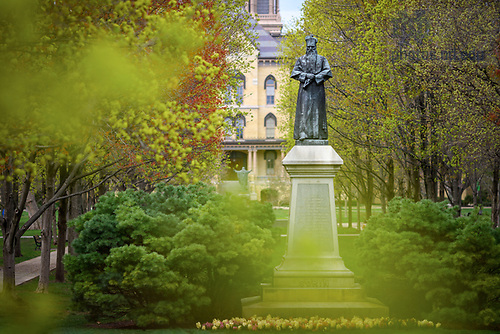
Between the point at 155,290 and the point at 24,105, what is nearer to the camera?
the point at 24,105

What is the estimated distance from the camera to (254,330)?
10.1 metres

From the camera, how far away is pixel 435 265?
34.9 ft

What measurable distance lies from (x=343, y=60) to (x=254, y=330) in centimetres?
1380

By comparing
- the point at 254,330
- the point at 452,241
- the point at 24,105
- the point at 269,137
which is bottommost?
the point at 254,330

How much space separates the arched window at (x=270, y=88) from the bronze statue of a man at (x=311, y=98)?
6290 cm

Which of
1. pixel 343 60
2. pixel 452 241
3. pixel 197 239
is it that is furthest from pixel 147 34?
pixel 343 60

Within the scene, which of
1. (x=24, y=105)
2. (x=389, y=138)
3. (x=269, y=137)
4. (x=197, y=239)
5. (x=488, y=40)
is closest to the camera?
(x=24, y=105)

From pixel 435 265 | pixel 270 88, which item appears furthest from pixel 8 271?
pixel 270 88

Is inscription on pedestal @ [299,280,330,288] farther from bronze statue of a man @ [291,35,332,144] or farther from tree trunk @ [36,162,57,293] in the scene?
tree trunk @ [36,162,57,293]

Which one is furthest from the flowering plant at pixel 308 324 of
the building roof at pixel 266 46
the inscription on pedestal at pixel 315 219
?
the building roof at pixel 266 46

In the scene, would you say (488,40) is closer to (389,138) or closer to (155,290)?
(389,138)

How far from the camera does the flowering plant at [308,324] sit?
1016cm

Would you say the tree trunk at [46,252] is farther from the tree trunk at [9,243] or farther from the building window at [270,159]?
the building window at [270,159]

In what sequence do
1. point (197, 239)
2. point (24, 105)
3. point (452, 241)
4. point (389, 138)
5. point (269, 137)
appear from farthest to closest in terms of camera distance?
1. point (269, 137)
2. point (389, 138)
3. point (452, 241)
4. point (197, 239)
5. point (24, 105)
